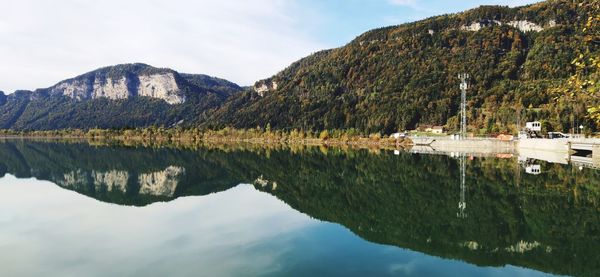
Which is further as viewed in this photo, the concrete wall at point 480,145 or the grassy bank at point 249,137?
the grassy bank at point 249,137

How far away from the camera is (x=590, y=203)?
21312 mm

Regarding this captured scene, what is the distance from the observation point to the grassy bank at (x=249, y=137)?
10650cm

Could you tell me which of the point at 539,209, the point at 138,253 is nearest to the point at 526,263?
the point at 539,209

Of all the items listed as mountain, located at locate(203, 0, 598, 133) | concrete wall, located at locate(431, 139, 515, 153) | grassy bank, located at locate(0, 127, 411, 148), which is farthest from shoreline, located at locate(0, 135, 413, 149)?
mountain, located at locate(203, 0, 598, 133)

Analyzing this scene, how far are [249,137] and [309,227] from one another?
11894 cm

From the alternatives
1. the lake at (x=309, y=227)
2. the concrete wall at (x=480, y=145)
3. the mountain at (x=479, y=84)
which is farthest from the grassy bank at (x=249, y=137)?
the lake at (x=309, y=227)

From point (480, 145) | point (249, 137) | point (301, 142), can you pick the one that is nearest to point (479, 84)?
point (301, 142)

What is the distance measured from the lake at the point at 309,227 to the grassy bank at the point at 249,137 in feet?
229

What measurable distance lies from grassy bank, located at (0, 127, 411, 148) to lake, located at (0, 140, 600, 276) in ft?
229

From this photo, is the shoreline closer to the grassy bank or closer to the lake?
the grassy bank

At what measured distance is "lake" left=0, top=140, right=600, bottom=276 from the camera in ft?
40.4

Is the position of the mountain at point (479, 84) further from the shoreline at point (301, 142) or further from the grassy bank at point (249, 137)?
the shoreline at point (301, 142)

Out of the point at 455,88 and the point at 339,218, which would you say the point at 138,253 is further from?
the point at 455,88

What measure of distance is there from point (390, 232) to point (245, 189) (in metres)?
16.0
